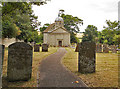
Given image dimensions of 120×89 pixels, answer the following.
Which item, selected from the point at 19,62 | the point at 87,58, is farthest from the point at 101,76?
the point at 19,62

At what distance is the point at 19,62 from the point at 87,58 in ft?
10.0

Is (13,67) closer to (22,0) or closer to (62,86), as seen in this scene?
(62,86)

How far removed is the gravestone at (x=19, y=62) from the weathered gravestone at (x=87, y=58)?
2473mm

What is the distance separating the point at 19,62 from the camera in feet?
13.4

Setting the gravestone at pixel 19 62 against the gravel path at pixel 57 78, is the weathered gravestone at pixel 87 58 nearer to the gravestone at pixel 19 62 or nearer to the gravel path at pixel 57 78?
the gravel path at pixel 57 78

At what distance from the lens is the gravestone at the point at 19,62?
13.2 ft

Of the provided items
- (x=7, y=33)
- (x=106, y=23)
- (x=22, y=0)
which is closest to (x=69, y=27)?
(x=106, y=23)

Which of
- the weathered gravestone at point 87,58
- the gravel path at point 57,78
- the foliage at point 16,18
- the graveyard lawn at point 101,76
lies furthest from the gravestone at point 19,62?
the foliage at point 16,18

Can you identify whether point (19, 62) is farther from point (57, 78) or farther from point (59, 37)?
point (59, 37)

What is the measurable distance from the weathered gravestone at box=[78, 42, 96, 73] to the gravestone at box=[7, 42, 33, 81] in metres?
2.47

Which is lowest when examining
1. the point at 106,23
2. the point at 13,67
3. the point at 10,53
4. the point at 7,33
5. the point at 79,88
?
the point at 79,88

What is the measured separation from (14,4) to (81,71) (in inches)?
267

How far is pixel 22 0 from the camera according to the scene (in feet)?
27.9

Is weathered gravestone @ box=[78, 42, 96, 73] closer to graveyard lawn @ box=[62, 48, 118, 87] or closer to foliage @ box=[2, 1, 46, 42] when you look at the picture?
graveyard lawn @ box=[62, 48, 118, 87]
